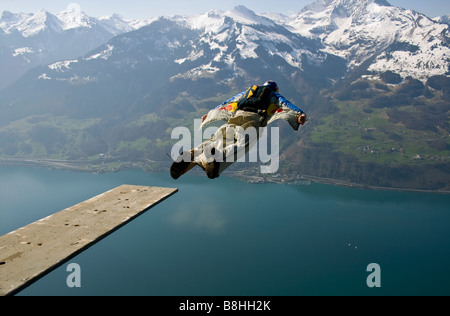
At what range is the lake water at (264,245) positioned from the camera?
326ft

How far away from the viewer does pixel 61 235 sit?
1191cm

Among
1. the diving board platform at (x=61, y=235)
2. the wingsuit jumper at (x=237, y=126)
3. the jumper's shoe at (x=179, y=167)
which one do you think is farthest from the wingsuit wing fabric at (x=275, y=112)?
the diving board platform at (x=61, y=235)

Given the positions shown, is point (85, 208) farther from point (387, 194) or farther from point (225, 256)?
point (387, 194)

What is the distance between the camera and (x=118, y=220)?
42.4 ft

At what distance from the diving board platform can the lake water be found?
3503 inches

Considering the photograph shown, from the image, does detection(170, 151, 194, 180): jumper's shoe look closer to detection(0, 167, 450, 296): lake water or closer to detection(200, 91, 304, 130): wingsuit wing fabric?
detection(200, 91, 304, 130): wingsuit wing fabric

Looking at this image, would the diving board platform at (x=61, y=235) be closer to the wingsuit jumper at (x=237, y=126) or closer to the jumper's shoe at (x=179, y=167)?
the jumper's shoe at (x=179, y=167)

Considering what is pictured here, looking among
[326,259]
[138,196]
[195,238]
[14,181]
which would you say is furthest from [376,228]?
[14,181]

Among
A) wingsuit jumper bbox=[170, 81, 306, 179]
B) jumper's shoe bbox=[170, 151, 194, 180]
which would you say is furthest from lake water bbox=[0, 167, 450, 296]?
jumper's shoe bbox=[170, 151, 194, 180]

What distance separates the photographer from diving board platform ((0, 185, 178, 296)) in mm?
9730

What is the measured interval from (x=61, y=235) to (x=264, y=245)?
114 meters

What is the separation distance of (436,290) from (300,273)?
129 ft

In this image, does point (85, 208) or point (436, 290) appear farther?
point (436, 290)

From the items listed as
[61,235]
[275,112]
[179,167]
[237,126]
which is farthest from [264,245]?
[61,235]
